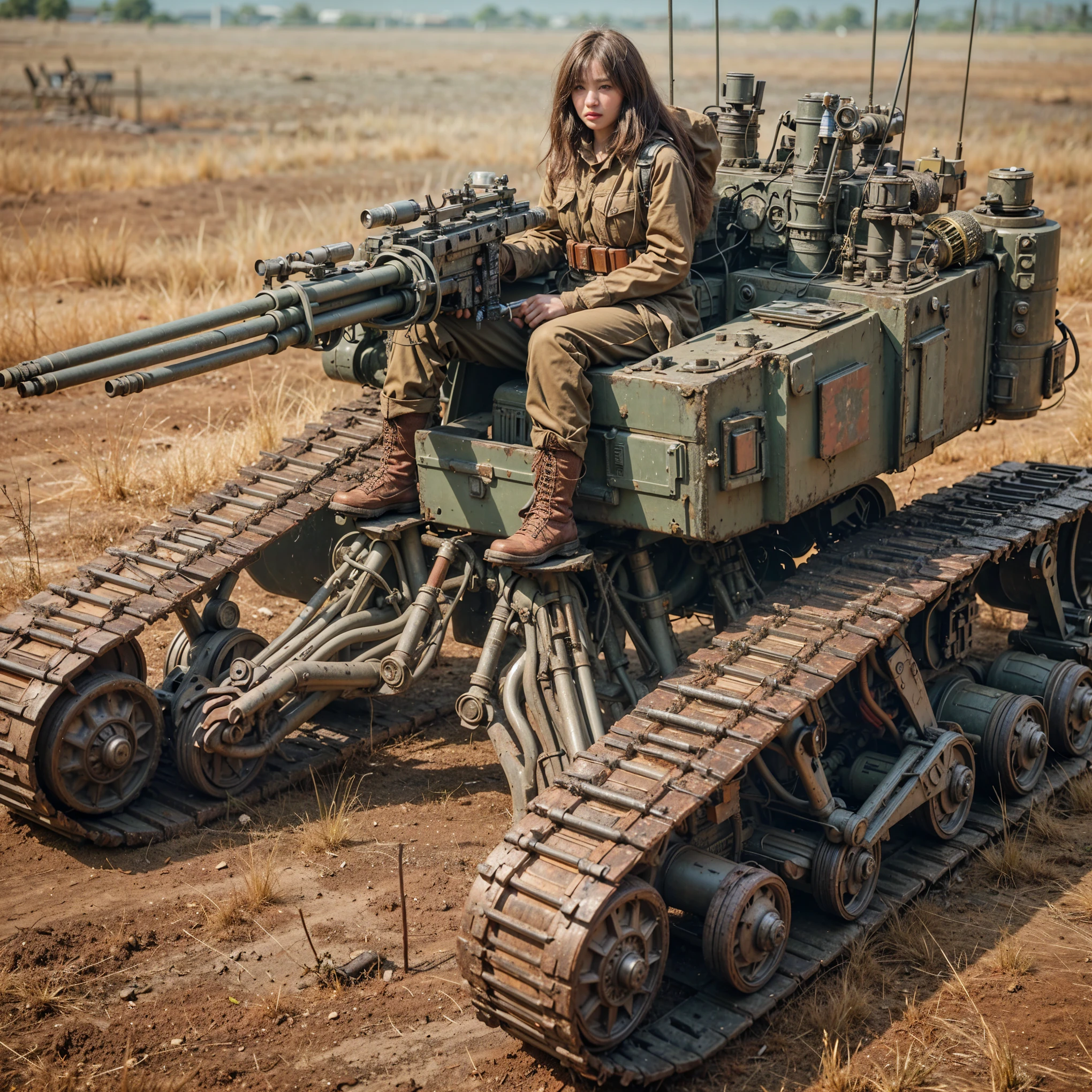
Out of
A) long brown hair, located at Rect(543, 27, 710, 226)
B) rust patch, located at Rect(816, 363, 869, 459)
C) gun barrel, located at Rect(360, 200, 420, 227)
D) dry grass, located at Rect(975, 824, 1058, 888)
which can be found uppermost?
long brown hair, located at Rect(543, 27, 710, 226)

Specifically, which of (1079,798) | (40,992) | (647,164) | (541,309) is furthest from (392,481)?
(1079,798)

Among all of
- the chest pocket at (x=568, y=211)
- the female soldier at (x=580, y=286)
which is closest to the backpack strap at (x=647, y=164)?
the female soldier at (x=580, y=286)

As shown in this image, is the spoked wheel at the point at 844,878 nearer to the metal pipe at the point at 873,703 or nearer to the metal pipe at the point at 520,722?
the metal pipe at the point at 873,703

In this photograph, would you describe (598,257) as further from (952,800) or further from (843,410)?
(952,800)

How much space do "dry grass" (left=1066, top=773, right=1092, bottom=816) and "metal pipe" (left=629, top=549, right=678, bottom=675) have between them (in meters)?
2.16

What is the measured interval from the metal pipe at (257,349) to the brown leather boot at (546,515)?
913 mm

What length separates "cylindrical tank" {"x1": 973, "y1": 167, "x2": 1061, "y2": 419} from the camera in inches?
288

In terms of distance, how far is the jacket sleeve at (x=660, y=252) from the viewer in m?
6.39

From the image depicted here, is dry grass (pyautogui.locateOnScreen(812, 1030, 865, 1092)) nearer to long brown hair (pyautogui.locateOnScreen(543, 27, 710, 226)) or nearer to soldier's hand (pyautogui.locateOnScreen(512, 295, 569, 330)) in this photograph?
soldier's hand (pyautogui.locateOnScreen(512, 295, 569, 330))

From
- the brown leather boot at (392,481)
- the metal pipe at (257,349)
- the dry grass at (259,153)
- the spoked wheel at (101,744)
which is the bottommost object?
the dry grass at (259,153)

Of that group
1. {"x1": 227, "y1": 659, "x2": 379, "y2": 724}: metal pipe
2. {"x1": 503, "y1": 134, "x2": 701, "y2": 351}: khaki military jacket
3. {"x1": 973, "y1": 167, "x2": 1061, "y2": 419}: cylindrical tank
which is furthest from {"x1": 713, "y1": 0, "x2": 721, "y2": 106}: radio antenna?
{"x1": 227, "y1": 659, "x2": 379, "y2": 724}: metal pipe

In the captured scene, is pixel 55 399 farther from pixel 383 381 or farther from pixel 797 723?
pixel 797 723

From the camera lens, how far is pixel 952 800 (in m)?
6.51

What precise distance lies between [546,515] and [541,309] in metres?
1.02
